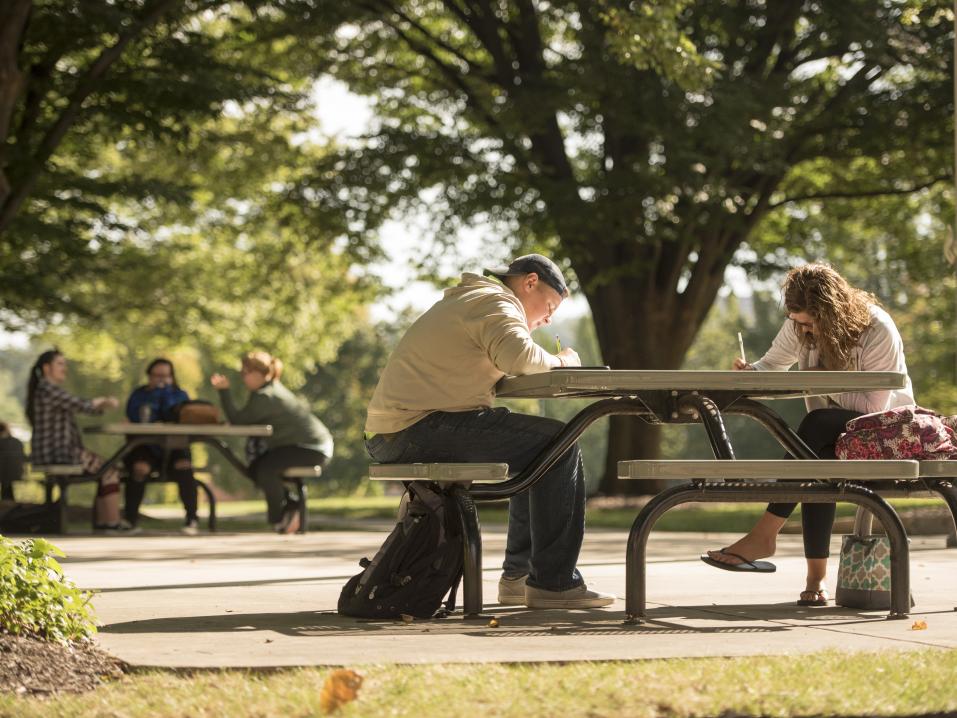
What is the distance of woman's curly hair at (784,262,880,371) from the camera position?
650 cm

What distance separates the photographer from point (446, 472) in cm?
576

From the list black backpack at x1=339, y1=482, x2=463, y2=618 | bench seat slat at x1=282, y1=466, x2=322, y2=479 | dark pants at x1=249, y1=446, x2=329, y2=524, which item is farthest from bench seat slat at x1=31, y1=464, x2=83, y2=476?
black backpack at x1=339, y1=482, x2=463, y2=618

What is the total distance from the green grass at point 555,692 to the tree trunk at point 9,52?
1214 cm

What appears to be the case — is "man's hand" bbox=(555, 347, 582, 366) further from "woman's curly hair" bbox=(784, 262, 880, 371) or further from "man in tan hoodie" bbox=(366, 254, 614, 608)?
"woman's curly hair" bbox=(784, 262, 880, 371)

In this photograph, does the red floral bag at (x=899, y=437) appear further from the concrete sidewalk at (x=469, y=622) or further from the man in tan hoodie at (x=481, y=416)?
the man in tan hoodie at (x=481, y=416)

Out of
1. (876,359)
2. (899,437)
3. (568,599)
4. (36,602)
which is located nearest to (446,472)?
(568,599)

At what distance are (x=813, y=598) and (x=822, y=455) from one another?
23.9 inches

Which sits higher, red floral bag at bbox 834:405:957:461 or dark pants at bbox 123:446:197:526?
red floral bag at bbox 834:405:957:461

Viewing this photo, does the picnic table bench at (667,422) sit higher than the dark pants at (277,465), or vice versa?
the picnic table bench at (667,422)

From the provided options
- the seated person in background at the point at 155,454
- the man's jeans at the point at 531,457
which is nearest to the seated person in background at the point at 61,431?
the seated person in background at the point at 155,454

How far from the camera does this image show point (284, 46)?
25.6 metres

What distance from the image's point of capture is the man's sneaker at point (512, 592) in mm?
6480

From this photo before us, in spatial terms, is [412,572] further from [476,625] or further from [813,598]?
[813,598]

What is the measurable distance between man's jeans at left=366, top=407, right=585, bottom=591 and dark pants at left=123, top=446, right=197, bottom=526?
305 inches
